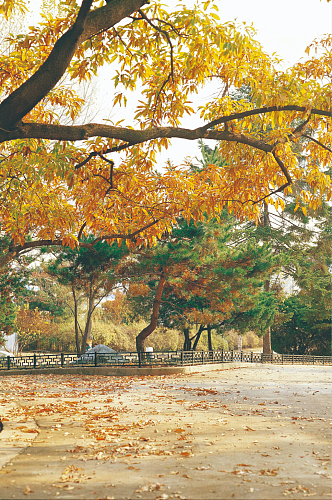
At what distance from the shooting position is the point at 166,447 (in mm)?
5641

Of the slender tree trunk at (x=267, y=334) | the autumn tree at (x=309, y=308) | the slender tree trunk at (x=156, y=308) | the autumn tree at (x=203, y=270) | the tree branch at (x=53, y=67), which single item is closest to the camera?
the tree branch at (x=53, y=67)

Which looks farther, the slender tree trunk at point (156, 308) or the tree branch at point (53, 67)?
the slender tree trunk at point (156, 308)

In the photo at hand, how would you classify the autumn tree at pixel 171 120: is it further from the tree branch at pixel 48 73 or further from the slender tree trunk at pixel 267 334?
the slender tree trunk at pixel 267 334

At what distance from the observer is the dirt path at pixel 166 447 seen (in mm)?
4023

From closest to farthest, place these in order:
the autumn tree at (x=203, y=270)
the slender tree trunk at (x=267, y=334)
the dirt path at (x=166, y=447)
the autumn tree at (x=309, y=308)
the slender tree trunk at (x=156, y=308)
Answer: the dirt path at (x=166, y=447), the autumn tree at (x=203, y=270), the slender tree trunk at (x=156, y=308), the autumn tree at (x=309, y=308), the slender tree trunk at (x=267, y=334)

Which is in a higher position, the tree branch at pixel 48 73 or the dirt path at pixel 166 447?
the tree branch at pixel 48 73

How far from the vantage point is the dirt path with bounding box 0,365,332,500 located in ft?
13.2

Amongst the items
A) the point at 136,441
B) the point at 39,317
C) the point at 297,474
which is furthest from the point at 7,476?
the point at 39,317

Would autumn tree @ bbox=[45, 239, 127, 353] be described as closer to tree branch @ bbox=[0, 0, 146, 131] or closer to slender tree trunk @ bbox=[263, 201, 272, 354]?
tree branch @ bbox=[0, 0, 146, 131]

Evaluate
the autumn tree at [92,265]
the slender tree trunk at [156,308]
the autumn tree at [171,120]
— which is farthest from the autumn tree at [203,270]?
the autumn tree at [171,120]

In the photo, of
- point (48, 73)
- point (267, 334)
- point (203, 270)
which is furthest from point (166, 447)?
point (267, 334)

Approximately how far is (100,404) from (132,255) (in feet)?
35.7

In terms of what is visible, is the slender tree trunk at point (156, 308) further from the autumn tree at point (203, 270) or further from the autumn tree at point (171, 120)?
the autumn tree at point (171, 120)

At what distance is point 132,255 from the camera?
797 inches
